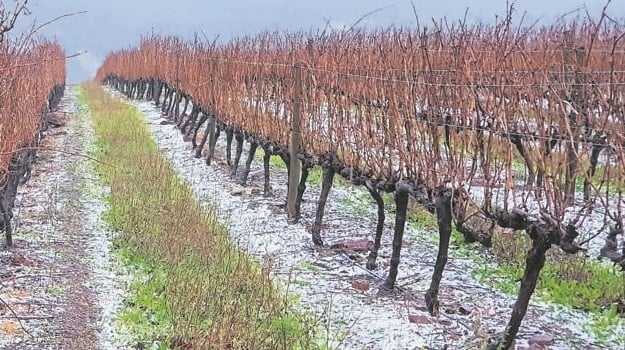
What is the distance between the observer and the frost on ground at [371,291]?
5.16 meters

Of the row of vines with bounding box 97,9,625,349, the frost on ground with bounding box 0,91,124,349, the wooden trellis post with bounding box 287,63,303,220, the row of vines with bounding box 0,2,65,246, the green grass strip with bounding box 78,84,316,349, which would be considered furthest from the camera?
the wooden trellis post with bounding box 287,63,303,220

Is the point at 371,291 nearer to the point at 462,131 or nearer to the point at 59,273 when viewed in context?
the point at 462,131

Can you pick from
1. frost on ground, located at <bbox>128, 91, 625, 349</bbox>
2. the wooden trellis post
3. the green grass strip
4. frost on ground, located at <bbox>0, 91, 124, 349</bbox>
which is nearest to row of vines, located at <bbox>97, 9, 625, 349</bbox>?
the wooden trellis post

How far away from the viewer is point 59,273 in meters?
6.45

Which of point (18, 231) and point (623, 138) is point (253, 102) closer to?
point (18, 231)

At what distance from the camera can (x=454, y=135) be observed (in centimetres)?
537

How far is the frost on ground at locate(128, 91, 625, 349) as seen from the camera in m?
5.16

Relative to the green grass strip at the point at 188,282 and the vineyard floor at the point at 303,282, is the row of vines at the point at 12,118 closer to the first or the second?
the vineyard floor at the point at 303,282

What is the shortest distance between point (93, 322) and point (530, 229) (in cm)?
327

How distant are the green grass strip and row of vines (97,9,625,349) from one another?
50.9 inches

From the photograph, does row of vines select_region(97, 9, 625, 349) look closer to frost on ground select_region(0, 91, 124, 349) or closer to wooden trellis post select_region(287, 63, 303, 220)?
wooden trellis post select_region(287, 63, 303, 220)

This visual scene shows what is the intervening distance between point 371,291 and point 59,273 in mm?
2852

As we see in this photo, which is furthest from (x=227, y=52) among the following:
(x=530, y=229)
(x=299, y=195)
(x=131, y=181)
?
(x=530, y=229)

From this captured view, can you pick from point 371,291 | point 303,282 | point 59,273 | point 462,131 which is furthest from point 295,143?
point 462,131
